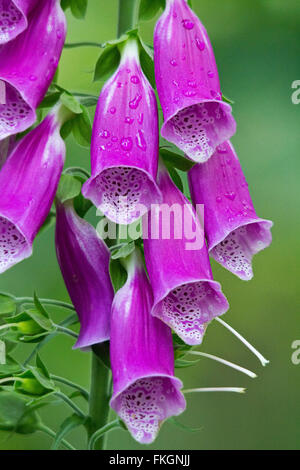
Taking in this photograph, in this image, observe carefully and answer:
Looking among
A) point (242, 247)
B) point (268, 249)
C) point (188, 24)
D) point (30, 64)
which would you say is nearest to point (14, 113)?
point (30, 64)

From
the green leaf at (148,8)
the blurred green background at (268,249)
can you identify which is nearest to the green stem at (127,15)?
the green leaf at (148,8)

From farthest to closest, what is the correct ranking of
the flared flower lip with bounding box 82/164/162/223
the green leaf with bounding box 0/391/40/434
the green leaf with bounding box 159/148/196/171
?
the green leaf with bounding box 0/391/40/434 → the green leaf with bounding box 159/148/196/171 → the flared flower lip with bounding box 82/164/162/223

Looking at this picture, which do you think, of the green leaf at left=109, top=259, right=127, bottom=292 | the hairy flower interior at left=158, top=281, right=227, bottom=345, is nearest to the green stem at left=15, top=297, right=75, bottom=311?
the green leaf at left=109, top=259, right=127, bottom=292

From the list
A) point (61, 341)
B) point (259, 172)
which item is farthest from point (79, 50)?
point (61, 341)

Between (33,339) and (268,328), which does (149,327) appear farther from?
(268,328)

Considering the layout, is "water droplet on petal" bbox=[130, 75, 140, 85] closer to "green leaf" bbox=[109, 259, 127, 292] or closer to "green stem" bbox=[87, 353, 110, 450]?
"green leaf" bbox=[109, 259, 127, 292]

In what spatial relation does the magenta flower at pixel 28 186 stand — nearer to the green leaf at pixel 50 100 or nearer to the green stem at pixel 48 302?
the green leaf at pixel 50 100
